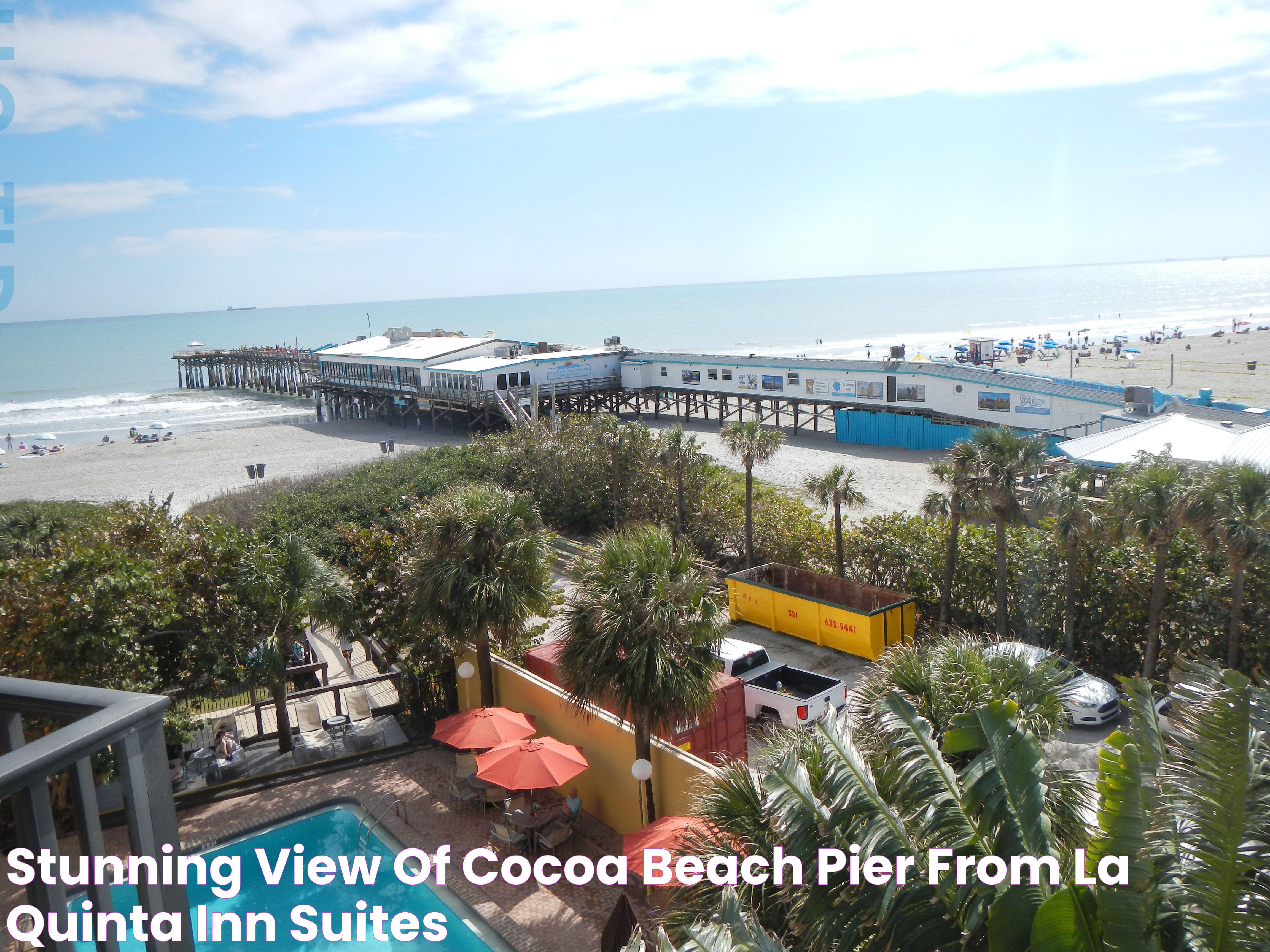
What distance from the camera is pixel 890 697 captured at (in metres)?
5.64

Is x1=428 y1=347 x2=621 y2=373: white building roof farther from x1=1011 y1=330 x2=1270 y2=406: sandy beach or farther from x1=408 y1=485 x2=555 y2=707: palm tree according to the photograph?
x1=408 y1=485 x2=555 y2=707: palm tree

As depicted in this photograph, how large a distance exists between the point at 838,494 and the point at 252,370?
9305 cm

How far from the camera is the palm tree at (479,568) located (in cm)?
1373

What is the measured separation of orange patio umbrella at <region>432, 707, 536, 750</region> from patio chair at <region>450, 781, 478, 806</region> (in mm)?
706

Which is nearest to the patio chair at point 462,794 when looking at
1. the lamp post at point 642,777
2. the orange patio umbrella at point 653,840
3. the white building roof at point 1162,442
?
the lamp post at point 642,777

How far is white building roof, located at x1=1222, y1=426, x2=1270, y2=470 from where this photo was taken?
1980 centimetres

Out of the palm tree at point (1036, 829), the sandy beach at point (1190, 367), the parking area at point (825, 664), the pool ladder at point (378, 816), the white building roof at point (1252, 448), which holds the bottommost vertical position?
the parking area at point (825, 664)

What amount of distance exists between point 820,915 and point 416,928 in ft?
25.0

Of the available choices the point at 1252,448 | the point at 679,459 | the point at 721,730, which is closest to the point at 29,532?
the point at 679,459

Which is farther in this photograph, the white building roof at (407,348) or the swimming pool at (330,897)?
Result: the white building roof at (407,348)

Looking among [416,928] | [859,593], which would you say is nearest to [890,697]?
[416,928]

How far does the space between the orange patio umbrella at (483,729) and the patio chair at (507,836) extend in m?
1.10

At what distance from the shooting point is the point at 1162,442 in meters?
22.6

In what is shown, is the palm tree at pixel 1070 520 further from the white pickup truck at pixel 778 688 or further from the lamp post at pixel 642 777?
the lamp post at pixel 642 777
